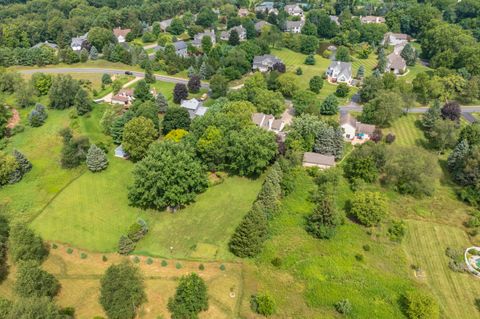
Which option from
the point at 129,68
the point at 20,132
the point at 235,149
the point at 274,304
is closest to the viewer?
the point at 274,304

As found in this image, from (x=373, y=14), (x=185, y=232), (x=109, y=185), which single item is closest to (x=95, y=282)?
(x=185, y=232)

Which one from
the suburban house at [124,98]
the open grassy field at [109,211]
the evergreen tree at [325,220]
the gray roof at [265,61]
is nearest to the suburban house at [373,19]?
the gray roof at [265,61]

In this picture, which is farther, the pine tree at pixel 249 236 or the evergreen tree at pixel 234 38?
the evergreen tree at pixel 234 38

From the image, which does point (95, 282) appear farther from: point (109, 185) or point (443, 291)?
point (443, 291)

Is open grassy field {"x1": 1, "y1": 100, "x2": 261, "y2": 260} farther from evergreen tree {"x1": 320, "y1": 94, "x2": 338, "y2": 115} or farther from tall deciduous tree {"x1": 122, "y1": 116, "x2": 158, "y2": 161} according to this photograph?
evergreen tree {"x1": 320, "y1": 94, "x2": 338, "y2": 115}

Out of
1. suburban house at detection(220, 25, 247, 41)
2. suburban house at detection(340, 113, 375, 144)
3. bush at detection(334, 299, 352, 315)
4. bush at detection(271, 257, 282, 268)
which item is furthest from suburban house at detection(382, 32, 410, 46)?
bush at detection(334, 299, 352, 315)

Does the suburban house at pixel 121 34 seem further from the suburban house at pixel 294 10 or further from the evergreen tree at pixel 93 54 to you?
the suburban house at pixel 294 10
